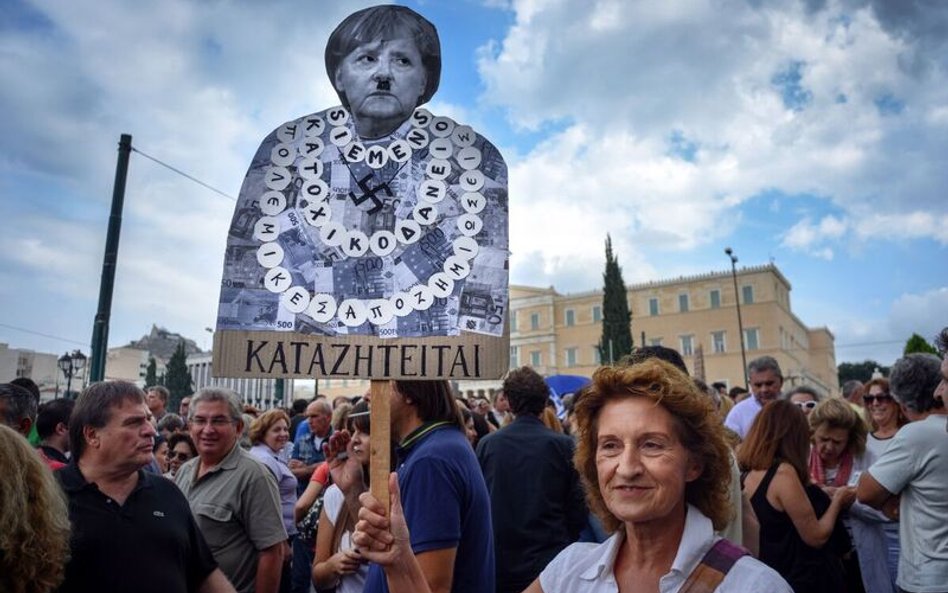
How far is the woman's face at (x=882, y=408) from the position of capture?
5137 millimetres

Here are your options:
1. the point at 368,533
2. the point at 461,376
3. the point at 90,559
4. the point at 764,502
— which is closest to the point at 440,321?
the point at 461,376

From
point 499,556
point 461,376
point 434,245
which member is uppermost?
point 434,245

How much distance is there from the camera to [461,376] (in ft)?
7.86

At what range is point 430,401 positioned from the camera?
305 cm

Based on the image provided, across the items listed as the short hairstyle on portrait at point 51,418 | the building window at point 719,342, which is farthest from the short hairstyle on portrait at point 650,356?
the building window at point 719,342

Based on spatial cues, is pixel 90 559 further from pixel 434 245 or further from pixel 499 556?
pixel 499 556

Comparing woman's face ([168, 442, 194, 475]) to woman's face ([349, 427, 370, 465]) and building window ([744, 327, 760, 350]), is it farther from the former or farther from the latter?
building window ([744, 327, 760, 350])

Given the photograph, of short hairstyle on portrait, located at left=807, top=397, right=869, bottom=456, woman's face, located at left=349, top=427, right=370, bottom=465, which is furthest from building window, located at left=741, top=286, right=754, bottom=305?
woman's face, located at left=349, top=427, right=370, bottom=465

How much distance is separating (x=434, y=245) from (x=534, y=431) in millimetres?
2906

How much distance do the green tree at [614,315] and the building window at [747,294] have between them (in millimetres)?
13143

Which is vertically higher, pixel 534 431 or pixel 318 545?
pixel 534 431

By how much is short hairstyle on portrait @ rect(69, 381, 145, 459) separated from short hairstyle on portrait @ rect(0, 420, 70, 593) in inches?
31.8

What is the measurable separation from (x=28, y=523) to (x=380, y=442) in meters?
1.24

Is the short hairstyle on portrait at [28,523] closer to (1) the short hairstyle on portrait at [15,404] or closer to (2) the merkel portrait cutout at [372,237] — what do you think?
(2) the merkel portrait cutout at [372,237]
